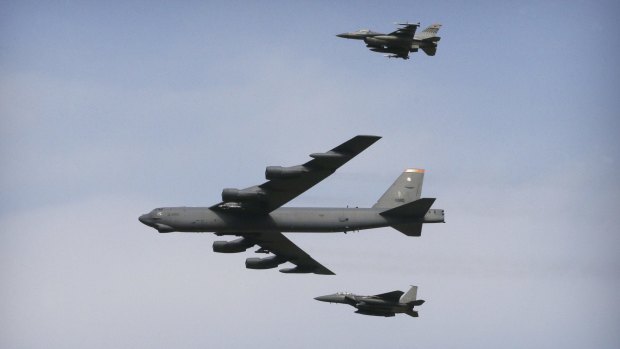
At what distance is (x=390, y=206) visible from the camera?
206 ft

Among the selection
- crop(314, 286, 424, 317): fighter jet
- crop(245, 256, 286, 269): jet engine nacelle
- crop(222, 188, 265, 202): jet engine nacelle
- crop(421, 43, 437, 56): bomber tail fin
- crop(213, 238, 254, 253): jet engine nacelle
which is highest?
crop(421, 43, 437, 56): bomber tail fin

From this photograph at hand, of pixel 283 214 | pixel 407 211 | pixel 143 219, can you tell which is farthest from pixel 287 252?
pixel 407 211

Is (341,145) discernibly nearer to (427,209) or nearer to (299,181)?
(299,181)

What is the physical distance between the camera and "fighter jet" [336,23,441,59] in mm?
69312

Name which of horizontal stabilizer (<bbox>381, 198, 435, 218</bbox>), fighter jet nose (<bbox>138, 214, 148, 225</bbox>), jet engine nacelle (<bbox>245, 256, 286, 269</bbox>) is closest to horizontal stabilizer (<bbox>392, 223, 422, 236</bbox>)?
horizontal stabilizer (<bbox>381, 198, 435, 218</bbox>)

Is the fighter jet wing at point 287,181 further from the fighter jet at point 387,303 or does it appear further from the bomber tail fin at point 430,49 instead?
the bomber tail fin at point 430,49

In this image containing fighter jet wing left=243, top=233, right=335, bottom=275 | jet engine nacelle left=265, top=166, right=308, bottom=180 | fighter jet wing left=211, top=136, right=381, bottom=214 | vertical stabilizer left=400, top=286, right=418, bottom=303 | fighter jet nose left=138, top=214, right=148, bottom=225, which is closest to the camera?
fighter jet wing left=211, top=136, right=381, bottom=214

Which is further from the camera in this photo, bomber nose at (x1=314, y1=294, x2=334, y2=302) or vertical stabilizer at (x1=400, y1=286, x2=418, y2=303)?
bomber nose at (x1=314, y1=294, x2=334, y2=302)

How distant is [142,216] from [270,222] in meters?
8.94

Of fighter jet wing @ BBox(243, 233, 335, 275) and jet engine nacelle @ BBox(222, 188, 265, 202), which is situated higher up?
jet engine nacelle @ BBox(222, 188, 265, 202)

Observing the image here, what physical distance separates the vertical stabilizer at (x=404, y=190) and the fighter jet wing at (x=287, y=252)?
7541 mm

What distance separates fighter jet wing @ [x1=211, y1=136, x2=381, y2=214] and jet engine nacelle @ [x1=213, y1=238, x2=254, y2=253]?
632cm

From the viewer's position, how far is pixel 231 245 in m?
65.6

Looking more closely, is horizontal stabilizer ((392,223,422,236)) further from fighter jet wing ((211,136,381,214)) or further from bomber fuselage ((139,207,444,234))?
fighter jet wing ((211,136,381,214))
